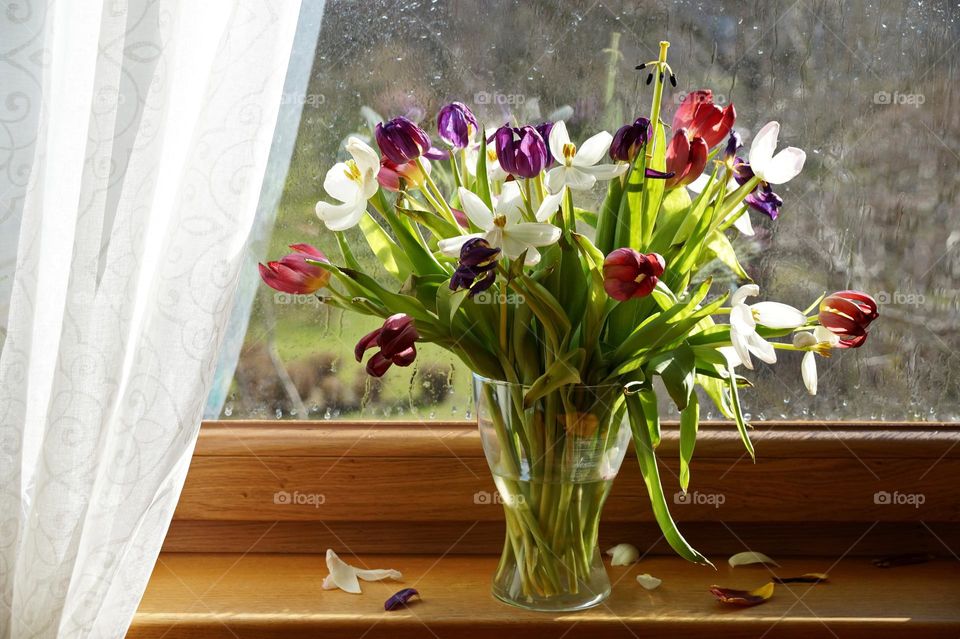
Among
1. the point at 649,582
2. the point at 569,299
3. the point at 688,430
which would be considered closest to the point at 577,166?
the point at 569,299

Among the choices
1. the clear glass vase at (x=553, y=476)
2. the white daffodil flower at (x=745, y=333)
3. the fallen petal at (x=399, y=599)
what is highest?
the white daffodil flower at (x=745, y=333)

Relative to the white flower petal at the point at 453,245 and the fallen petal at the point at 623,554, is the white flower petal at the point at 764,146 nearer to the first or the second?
the white flower petal at the point at 453,245

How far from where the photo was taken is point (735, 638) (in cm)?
90

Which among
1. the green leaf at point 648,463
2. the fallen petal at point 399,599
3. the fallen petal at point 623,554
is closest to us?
the green leaf at point 648,463

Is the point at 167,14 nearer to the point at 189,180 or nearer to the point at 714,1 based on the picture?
the point at 189,180

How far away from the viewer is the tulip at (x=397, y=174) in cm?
81

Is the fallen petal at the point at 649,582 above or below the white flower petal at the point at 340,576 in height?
above

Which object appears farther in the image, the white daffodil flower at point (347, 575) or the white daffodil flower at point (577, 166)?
the white daffodil flower at point (347, 575)

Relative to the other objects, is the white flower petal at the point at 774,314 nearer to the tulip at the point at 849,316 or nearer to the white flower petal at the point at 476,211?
the tulip at the point at 849,316

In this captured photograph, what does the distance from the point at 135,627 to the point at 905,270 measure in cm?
92

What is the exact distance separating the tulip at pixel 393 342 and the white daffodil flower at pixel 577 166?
0.17 meters

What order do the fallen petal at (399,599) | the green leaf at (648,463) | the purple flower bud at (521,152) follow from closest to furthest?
the purple flower bud at (521,152) < the green leaf at (648,463) < the fallen petal at (399,599)

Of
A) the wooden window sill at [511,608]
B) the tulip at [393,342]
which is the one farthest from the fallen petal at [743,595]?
the tulip at [393,342]

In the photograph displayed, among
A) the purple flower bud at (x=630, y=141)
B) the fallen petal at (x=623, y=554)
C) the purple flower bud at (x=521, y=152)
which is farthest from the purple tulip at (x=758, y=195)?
the fallen petal at (x=623, y=554)
